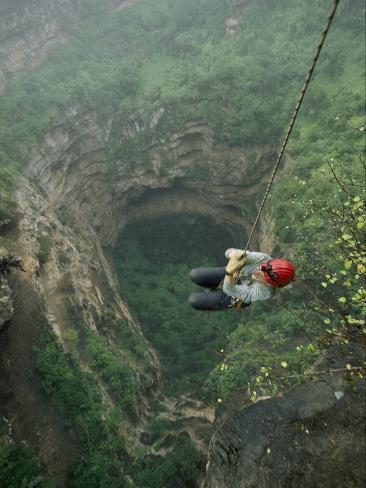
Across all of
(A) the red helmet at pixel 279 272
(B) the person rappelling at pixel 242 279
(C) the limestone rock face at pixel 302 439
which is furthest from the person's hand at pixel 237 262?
(C) the limestone rock face at pixel 302 439

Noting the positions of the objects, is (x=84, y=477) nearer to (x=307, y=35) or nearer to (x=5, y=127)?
(x=5, y=127)

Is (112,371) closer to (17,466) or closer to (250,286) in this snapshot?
(17,466)

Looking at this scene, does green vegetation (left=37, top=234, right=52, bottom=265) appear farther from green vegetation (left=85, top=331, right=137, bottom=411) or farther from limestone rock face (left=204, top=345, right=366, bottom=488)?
limestone rock face (left=204, top=345, right=366, bottom=488)

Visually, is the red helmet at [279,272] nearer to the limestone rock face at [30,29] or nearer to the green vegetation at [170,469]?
the green vegetation at [170,469]

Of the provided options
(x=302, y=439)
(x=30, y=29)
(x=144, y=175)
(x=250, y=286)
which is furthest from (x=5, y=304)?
(x=30, y=29)

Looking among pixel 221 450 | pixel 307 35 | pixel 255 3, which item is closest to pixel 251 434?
pixel 221 450

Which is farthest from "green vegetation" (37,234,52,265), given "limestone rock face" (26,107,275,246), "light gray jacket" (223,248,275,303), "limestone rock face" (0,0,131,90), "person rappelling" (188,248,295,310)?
"limestone rock face" (0,0,131,90)

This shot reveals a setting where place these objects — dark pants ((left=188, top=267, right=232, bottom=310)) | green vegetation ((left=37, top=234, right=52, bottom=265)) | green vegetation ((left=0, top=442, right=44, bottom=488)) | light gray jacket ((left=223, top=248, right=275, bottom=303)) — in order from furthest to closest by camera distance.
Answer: green vegetation ((left=37, top=234, right=52, bottom=265)), green vegetation ((left=0, top=442, right=44, bottom=488)), dark pants ((left=188, top=267, right=232, bottom=310)), light gray jacket ((left=223, top=248, right=275, bottom=303))
